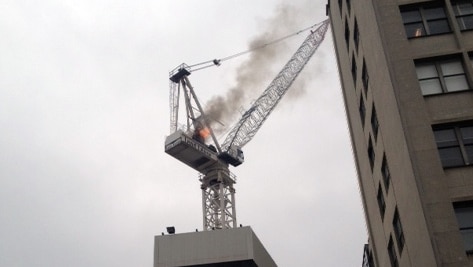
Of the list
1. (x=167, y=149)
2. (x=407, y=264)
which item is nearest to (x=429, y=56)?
(x=407, y=264)

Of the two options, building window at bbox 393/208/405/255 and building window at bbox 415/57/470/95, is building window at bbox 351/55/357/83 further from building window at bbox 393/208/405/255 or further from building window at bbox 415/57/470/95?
building window at bbox 393/208/405/255

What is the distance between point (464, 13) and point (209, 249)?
68.3 m

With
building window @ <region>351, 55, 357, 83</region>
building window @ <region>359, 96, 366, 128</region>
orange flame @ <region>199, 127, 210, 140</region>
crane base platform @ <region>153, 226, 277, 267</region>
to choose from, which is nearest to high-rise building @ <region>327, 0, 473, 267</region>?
building window @ <region>359, 96, 366, 128</region>

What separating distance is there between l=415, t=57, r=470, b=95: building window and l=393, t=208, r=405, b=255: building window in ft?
25.6

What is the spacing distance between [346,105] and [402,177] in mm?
22272

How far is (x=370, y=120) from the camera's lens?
4725 cm

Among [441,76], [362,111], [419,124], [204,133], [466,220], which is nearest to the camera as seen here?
[466,220]

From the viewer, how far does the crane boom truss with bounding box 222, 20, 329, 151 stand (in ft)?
442

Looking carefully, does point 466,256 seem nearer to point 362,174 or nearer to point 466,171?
point 466,171

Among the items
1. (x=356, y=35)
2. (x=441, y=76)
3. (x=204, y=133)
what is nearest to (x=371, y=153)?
(x=356, y=35)

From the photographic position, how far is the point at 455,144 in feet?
119

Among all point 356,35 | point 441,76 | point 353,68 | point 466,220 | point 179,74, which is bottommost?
point 466,220

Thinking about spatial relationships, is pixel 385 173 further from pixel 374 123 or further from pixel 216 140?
pixel 216 140

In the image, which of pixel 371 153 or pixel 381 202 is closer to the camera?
pixel 381 202
